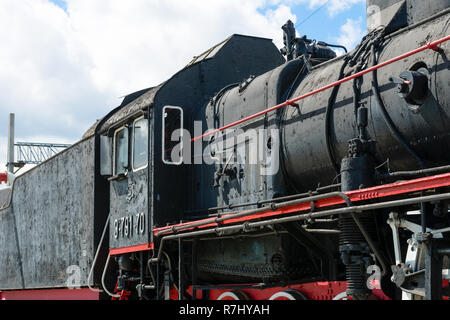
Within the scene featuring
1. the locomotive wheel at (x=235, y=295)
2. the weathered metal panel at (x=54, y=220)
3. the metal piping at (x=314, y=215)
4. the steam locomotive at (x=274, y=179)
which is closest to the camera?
the metal piping at (x=314, y=215)

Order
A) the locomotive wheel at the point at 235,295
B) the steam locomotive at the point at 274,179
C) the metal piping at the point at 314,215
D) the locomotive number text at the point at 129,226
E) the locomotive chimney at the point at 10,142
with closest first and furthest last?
the metal piping at the point at 314,215
the steam locomotive at the point at 274,179
the locomotive wheel at the point at 235,295
the locomotive number text at the point at 129,226
the locomotive chimney at the point at 10,142

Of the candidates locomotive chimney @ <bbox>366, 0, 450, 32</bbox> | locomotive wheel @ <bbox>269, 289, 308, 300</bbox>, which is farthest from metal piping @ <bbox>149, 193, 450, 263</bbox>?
locomotive chimney @ <bbox>366, 0, 450, 32</bbox>

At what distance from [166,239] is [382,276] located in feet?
10.4

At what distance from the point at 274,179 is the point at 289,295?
116 cm

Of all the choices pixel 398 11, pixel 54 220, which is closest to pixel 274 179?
pixel 398 11

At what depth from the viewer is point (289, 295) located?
249 inches

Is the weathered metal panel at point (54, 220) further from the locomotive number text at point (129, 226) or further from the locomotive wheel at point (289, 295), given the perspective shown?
the locomotive wheel at point (289, 295)

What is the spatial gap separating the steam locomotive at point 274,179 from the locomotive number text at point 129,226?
27 millimetres

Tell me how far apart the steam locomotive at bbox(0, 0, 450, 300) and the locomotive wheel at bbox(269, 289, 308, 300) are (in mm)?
22

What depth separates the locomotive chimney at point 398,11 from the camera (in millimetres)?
5480

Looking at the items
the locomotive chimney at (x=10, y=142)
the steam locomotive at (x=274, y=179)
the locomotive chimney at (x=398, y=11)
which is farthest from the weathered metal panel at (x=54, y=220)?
the locomotive chimney at (x=10, y=142)

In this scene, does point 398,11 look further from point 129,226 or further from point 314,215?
point 129,226

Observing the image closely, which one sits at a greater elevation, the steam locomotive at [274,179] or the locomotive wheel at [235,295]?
the steam locomotive at [274,179]
